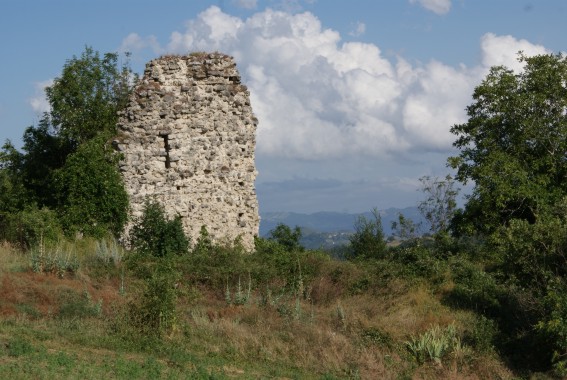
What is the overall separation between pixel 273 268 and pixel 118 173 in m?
4.76

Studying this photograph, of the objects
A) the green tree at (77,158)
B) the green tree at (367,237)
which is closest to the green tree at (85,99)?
the green tree at (77,158)

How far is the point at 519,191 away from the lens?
2295 cm

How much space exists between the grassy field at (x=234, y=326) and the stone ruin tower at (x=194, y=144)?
2290 millimetres

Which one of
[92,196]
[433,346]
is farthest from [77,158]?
[433,346]

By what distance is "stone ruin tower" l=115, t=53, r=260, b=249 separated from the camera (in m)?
20.3

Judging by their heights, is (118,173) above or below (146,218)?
above

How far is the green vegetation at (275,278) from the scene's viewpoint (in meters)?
13.2

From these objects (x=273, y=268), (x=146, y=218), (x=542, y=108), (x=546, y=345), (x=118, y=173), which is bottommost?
(x=546, y=345)

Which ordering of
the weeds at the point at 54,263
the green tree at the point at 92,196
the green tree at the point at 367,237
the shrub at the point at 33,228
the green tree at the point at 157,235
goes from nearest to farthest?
1. the weeds at the point at 54,263
2. the shrub at the point at 33,228
3. the green tree at the point at 157,235
4. the green tree at the point at 92,196
5. the green tree at the point at 367,237

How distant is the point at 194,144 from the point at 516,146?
34.4 ft

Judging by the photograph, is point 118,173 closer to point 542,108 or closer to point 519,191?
point 519,191

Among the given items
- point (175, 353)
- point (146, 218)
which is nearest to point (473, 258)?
point (146, 218)

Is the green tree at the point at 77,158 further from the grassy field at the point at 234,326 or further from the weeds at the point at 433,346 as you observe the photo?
the weeds at the point at 433,346

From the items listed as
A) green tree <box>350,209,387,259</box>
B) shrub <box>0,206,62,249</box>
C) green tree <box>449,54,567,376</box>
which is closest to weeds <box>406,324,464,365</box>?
green tree <box>449,54,567,376</box>
